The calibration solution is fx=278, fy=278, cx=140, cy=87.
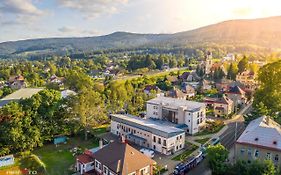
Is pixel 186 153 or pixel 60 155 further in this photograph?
pixel 60 155

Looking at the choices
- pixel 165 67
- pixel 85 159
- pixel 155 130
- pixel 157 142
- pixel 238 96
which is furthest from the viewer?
pixel 165 67

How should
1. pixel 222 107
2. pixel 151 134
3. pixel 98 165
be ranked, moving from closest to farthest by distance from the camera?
pixel 98 165 < pixel 151 134 < pixel 222 107

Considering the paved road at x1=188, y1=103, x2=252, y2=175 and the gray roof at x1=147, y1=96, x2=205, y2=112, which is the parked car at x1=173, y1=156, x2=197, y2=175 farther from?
the gray roof at x1=147, y1=96, x2=205, y2=112

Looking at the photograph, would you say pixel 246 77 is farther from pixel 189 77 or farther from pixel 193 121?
pixel 193 121

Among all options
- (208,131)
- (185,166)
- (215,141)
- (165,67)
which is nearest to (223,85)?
(208,131)

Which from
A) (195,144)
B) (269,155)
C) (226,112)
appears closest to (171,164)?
(195,144)

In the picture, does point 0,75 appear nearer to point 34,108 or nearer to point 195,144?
point 34,108

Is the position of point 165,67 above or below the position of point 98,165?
above
